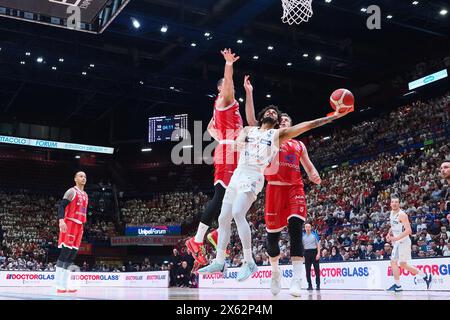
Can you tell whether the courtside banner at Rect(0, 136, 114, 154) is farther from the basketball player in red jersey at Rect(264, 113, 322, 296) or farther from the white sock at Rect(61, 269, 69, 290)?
the basketball player in red jersey at Rect(264, 113, 322, 296)

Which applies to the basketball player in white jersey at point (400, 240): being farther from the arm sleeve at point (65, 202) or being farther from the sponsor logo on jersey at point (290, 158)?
the arm sleeve at point (65, 202)

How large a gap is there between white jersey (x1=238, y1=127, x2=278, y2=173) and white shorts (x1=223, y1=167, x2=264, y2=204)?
7cm

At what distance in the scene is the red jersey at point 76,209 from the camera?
907 centimetres

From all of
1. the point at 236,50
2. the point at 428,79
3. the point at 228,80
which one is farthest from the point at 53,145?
the point at 228,80

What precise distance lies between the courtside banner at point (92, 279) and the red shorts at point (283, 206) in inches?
569

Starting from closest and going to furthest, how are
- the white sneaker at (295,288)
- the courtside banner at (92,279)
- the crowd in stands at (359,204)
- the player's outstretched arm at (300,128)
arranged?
1. the player's outstretched arm at (300,128)
2. the white sneaker at (295,288)
3. the crowd in stands at (359,204)
4. the courtside banner at (92,279)

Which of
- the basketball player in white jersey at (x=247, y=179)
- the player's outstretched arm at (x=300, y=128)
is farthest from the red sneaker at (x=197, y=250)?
the player's outstretched arm at (x=300, y=128)

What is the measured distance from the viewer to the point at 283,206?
247 inches

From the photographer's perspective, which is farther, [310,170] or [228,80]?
[310,170]

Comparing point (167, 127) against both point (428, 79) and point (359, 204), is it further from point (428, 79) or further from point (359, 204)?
point (428, 79)

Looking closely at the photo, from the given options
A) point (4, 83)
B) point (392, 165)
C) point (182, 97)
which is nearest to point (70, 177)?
point (4, 83)

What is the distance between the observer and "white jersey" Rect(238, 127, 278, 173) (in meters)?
5.80

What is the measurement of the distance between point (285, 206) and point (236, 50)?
16218mm
